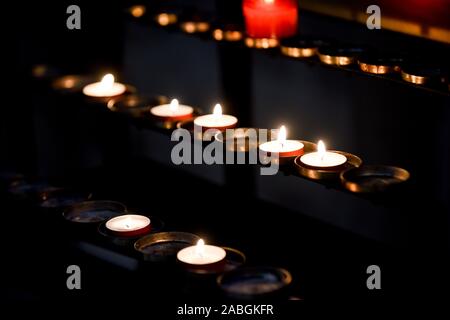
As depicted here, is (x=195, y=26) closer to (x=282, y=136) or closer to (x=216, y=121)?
(x=216, y=121)

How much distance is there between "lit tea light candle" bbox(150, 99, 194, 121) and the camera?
10.2 ft

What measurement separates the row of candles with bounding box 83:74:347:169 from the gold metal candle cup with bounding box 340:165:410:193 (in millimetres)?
73

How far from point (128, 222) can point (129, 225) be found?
0.04 m

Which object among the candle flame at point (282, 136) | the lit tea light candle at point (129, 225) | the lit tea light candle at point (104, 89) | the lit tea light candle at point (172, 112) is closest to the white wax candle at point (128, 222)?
the lit tea light candle at point (129, 225)

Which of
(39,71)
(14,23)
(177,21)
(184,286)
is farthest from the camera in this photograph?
(14,23)

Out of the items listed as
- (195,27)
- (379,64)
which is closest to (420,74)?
(379,64)

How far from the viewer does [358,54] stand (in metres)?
3.00

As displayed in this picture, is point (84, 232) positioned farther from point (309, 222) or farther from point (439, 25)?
point (439, 25)

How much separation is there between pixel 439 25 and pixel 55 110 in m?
2.27

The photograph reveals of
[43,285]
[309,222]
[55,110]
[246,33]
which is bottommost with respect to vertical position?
[43,285]

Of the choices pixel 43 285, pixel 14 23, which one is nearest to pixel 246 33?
pixel 43 285

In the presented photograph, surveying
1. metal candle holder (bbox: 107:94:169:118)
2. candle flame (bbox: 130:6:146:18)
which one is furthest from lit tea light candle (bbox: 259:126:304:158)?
candle flame (bbox: 130:6:146:18)

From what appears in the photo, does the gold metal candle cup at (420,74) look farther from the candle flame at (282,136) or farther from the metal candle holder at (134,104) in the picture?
the metal candle holder at (134,104)

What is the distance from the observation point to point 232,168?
13.4 ft
